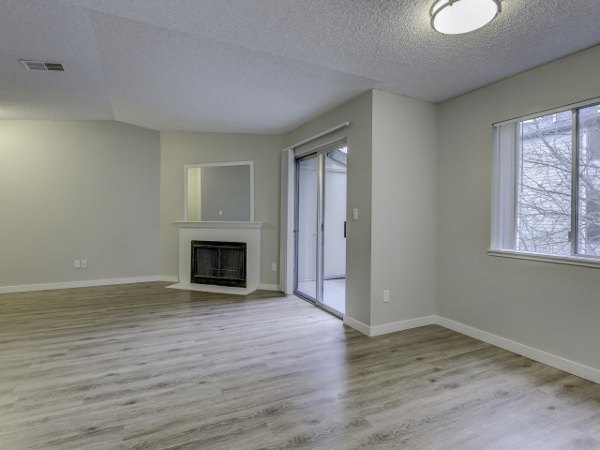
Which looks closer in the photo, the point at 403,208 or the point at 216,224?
the point at 403,208

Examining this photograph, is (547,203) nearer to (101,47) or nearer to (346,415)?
(346,415)

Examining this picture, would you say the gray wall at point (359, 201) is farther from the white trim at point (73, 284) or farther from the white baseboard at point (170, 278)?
the white trim at point (73, 284)

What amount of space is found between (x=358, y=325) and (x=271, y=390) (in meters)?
1.40

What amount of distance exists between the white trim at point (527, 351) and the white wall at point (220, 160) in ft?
8.84

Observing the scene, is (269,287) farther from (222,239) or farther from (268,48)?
(268,48)

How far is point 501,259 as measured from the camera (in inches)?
116

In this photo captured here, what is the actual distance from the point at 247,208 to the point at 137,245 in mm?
2022

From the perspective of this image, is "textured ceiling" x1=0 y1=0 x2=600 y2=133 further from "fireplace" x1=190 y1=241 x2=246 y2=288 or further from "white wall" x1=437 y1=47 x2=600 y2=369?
"fireplace" x1=190 y1=241 x2=246 y2=288

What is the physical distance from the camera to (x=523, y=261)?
277 cm

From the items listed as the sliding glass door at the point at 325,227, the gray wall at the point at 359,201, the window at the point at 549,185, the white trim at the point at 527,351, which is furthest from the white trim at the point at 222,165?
the window at the point at 549,185

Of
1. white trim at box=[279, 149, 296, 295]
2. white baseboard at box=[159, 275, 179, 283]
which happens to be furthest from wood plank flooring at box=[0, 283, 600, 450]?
white baseboard at box=[159, 275, 179, 283]

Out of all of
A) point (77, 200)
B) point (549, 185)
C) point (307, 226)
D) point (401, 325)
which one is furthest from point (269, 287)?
point (549, 185)

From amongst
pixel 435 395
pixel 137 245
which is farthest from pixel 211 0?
pixel 137 245

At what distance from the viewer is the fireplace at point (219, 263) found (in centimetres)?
501
